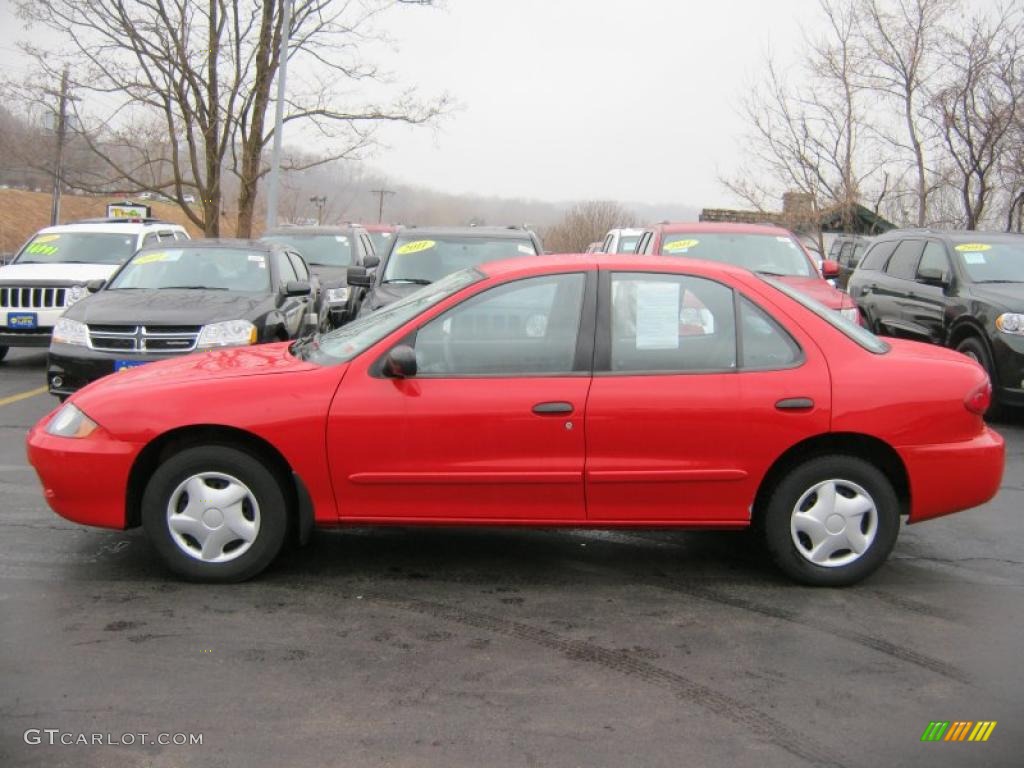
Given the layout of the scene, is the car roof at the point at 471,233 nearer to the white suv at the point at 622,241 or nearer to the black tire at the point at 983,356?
the black tire at the point at 983,356

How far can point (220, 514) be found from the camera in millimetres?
4461

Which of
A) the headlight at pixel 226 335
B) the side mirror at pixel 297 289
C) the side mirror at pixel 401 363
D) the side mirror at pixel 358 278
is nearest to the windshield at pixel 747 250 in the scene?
the side mirror at pixel 358 278

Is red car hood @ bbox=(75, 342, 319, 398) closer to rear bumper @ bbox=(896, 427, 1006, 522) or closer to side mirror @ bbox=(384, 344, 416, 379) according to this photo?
side mirror @ bbox=(384, 344, 416, 379)

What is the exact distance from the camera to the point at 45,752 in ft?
10.0

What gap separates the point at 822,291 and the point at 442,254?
3803 mm

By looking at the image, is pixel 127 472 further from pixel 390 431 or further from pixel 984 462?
pixel 984 462

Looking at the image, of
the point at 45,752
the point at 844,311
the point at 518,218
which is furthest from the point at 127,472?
the point at 518,218

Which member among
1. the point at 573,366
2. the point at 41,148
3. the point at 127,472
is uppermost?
the point at 41,148

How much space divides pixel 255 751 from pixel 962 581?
357 centimetres

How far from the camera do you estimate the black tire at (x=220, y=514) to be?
443cm

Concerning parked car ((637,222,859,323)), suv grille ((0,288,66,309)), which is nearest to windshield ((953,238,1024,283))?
parked car ((637,222,859,323))

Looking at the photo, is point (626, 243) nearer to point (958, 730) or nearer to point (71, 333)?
point (71, 333)

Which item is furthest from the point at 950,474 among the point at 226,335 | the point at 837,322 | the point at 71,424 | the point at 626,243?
the point at 626,243

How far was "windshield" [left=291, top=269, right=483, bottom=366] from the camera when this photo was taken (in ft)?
15.2
